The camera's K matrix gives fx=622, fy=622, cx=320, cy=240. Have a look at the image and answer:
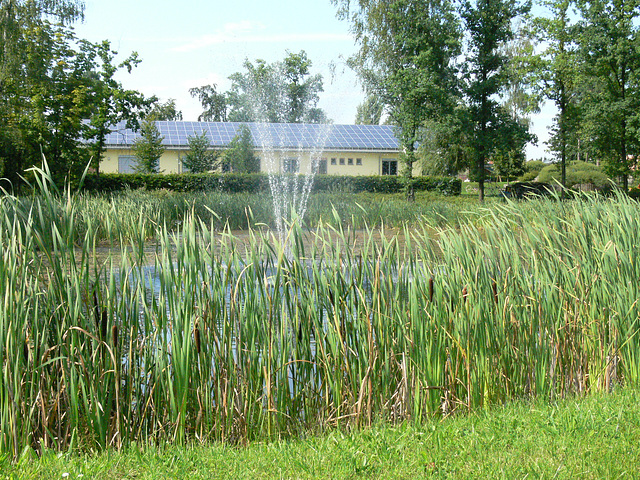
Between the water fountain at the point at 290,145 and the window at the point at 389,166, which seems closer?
the water fountain at the point at 290,145

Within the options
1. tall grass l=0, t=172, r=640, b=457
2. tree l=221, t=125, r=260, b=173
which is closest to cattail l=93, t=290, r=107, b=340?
tall grass l=0, t=172, r=640, b=457

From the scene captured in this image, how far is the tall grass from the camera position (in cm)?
294

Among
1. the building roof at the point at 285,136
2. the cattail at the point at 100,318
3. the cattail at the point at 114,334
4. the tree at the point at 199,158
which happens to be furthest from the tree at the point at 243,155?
the cattail at the point at 114,334

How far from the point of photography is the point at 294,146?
109ft

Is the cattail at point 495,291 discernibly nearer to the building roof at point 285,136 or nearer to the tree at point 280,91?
the building roof at point 285,136

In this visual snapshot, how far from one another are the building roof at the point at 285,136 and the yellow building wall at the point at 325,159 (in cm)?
48

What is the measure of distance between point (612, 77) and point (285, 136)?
17.2m

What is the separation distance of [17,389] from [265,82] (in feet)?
137

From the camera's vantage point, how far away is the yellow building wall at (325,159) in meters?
33.5

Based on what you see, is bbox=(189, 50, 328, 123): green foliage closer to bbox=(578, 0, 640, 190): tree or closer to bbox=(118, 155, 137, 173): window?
bbox=(118, 155, 137, 173): window

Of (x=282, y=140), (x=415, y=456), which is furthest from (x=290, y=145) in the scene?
(x=415, y=456)

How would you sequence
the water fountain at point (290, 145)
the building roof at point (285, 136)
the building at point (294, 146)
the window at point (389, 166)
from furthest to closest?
the window at point (389, 166)
the building roof at point (285, 136)
the building at point (294, 146)
the water fountain at point (290, 145)

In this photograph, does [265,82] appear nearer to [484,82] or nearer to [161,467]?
[484,82]

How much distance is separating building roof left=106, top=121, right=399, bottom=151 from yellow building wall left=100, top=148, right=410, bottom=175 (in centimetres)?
48
